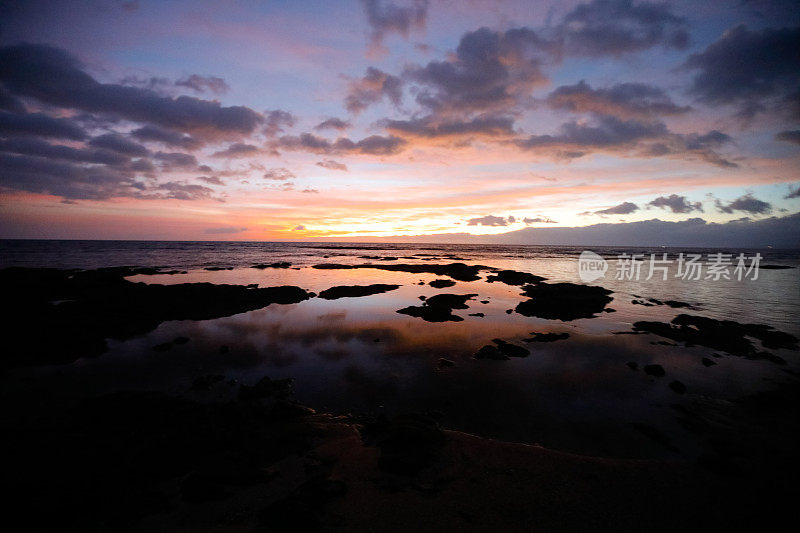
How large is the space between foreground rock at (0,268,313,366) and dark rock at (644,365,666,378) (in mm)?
27179

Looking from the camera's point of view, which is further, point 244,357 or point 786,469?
point 244,357

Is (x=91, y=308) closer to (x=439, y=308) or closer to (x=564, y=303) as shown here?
Result: (x=439, y=308)

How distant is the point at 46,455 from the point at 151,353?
29.8 ft

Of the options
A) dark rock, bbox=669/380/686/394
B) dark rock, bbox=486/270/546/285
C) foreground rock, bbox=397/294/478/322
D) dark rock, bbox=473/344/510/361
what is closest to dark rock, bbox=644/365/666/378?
dark rock, bbox=669/380/686/394

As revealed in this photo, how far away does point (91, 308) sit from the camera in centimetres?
2361

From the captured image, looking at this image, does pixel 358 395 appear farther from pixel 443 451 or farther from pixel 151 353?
pixel 151 353

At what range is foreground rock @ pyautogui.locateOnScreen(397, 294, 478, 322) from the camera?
23438mm

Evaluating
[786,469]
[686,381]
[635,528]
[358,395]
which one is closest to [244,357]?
[358,395]

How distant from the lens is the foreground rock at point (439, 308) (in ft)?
76.9

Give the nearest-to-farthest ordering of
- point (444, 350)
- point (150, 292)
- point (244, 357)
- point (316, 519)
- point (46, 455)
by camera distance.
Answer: point (316, 519), point (46, 455), point (244, 357), point (444, 350), point (150, 292)

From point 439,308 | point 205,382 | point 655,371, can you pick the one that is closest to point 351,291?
point 439,308

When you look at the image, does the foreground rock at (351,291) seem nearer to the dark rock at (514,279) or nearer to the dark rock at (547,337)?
the dark rock at (514,279)

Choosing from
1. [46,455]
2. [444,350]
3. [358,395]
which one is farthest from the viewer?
[444,350]

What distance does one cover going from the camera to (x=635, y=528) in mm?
6266
